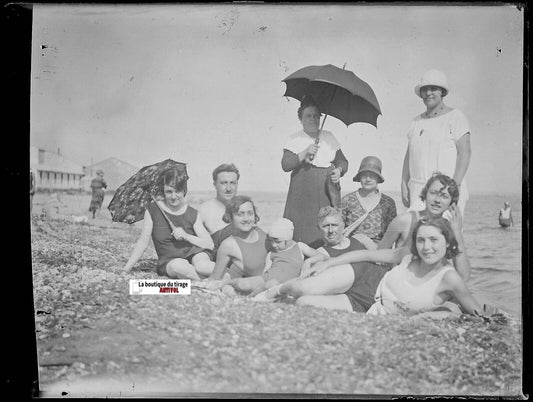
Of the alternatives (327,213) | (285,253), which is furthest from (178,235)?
(327,213)

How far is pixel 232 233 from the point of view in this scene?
12.1 ft

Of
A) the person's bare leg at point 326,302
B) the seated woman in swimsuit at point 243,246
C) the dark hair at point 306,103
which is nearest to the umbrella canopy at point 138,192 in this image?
the seated woman in swimsuit at point 243,246

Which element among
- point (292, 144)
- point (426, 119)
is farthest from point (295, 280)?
point (426, 119)

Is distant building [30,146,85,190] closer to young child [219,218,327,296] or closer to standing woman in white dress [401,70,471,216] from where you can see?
young child [219,218,327,296]

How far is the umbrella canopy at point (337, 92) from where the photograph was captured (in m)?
3.62

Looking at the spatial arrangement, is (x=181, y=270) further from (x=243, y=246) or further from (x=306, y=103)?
(x=306, y=103)

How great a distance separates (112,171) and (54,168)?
0.37 meters

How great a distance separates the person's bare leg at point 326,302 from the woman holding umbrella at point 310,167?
348 millimetres

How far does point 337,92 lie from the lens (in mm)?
3631

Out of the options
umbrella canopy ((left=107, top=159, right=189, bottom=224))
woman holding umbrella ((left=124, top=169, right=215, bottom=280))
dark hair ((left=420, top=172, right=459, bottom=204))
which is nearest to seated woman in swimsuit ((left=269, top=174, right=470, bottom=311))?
dark hair ((left=420, top=172, right=459, bottom=204))

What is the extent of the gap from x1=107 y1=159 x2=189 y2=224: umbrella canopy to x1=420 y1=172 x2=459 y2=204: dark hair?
4.85 ft

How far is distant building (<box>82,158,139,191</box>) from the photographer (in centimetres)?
371

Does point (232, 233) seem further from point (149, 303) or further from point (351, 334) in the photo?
point (351, 334)

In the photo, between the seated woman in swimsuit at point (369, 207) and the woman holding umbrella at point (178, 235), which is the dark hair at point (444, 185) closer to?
the seated woman in swimsuit at point (369, 207)
